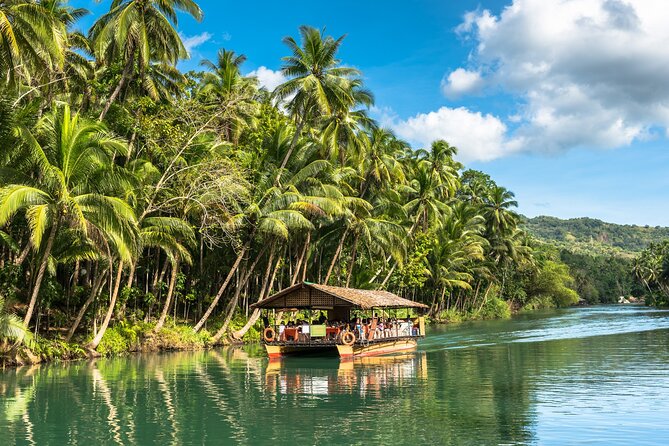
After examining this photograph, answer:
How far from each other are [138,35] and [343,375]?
15587 millimetres

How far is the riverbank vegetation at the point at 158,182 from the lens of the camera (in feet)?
70.0

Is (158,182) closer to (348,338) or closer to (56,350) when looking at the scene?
(56,350)

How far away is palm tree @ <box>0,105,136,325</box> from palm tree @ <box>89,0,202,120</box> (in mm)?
4856

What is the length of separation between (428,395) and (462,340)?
2218 cm

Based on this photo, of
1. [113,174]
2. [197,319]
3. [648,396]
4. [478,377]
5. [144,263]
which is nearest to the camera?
[648,396]

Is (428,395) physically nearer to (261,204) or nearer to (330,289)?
(330,289)

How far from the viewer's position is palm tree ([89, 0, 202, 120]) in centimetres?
2604

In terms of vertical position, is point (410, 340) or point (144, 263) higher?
point (144, 263)

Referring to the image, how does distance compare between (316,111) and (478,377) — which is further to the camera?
(316,111)

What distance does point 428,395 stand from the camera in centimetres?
1716

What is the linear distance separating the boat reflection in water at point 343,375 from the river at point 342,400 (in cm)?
6

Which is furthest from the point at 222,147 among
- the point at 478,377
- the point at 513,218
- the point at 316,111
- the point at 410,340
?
the point at 513,218

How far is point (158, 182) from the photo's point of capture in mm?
28312

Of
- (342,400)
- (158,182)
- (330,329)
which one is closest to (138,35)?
(158,182)
